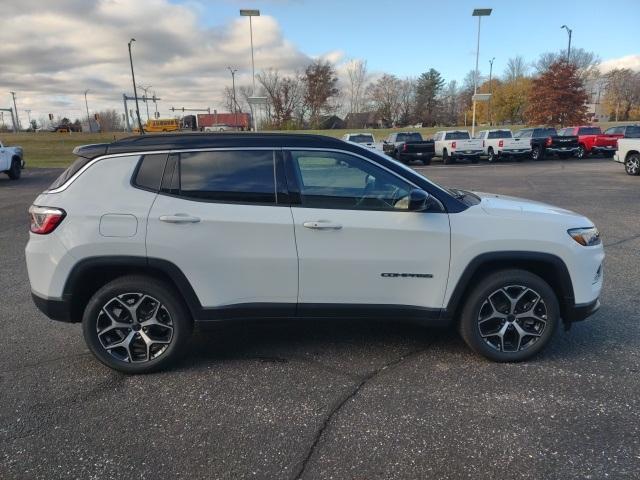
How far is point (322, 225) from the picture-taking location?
3.23 meters

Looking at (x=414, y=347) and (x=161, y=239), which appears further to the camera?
(x=414, y=347)

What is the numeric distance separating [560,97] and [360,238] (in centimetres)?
4245

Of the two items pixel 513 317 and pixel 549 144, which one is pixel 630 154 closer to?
pixel 549 144

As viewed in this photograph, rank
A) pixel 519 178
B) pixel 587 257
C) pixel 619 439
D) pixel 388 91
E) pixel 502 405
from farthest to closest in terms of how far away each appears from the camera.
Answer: pixel 388 91, pixel 519 178, pixel 587 257, pixel 502 405, pixel 619 439

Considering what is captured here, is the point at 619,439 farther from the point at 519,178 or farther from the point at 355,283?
the point at 519,178

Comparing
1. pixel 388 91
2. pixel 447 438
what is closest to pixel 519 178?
pixel 447 438

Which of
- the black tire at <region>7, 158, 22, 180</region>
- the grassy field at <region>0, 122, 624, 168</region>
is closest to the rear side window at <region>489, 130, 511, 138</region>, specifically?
the grassy field at <region>0, 122, 624, 168</region>

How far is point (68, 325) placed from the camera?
4383mm

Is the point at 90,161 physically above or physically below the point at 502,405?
above

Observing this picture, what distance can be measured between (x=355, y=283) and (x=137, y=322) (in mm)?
1680

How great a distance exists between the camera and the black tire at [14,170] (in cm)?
1830

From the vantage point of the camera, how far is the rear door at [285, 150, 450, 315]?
128 inches

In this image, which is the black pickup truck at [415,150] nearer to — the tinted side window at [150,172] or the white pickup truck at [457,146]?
the white pickup truck at [457,146]

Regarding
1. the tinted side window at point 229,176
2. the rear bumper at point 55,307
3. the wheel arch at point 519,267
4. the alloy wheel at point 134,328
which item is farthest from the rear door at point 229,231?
the wheel arch at point 519,267
